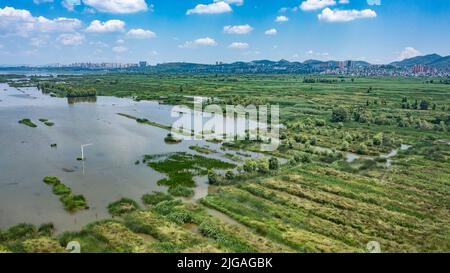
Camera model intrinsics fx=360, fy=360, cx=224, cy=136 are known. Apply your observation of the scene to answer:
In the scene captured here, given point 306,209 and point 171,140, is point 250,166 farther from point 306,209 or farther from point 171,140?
point 171,140

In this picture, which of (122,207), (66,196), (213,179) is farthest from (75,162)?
(213,179)

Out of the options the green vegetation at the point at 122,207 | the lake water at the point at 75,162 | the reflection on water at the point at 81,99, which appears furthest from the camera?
the reflection on water at the point at 81,99

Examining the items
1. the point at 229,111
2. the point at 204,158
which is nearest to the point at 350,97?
the point at 229,111

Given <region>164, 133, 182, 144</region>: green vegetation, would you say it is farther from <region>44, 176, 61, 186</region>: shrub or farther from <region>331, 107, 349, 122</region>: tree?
<region>331, 107, 349, 122</region>: tree

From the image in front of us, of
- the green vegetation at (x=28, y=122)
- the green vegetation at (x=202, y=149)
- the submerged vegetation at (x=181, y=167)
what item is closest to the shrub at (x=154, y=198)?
the submerged vegetation at (x=181, y=167)

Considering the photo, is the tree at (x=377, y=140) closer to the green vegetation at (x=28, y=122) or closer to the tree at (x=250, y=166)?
the tree at (x=250, y=166)
